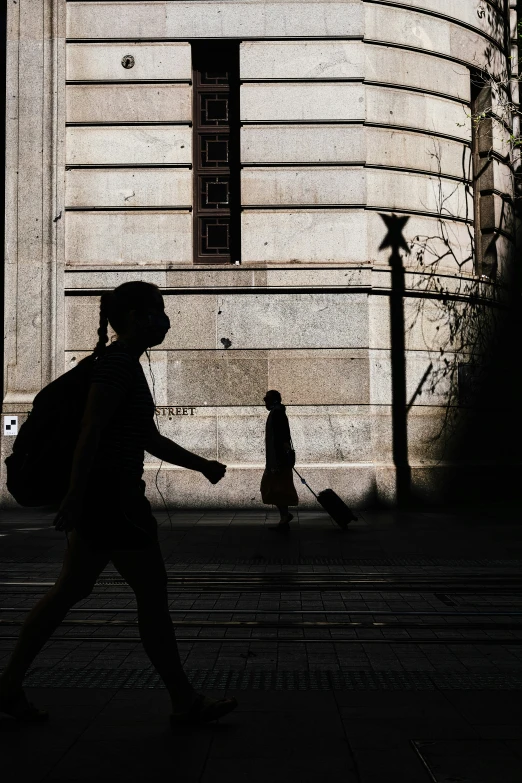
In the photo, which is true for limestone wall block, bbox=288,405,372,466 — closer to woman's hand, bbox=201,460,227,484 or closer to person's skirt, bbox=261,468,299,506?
person's skirt, bbox=261,468,299,506

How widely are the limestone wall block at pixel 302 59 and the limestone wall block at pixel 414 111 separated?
576mm

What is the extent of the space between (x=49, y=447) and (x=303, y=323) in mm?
11639

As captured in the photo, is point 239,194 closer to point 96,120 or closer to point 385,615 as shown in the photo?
point 96,120

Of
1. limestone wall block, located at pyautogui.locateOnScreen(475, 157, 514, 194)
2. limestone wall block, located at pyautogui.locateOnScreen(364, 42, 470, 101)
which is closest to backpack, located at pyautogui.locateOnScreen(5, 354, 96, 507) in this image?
limestone wall block, located at pyautogui.locateOnScreen(364, 42, 470, 101)

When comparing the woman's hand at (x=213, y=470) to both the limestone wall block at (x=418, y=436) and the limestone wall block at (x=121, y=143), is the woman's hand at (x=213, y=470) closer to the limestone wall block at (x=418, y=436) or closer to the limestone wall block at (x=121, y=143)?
the limestone wall block at (x=418, y=436)

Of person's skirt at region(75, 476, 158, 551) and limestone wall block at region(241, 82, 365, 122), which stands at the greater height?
limestone wall block at region(241, 82, 365, 122)

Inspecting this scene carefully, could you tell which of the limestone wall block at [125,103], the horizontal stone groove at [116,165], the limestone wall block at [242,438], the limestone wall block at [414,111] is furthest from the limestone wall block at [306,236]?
the limestone wall block at [242,438]

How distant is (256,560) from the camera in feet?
32.2

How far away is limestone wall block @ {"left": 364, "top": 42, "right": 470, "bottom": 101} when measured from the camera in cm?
1606

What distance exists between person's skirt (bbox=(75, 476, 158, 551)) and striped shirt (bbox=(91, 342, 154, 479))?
0.07m

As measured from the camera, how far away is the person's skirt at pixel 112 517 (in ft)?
13.2

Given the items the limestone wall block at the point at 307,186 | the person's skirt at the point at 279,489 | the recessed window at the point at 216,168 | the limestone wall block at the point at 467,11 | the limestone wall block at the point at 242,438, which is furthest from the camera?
the limestone wall block at the point at 467,11

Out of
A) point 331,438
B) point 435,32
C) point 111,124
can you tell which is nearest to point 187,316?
point 331,438

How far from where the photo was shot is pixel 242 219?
1572 centimetres
